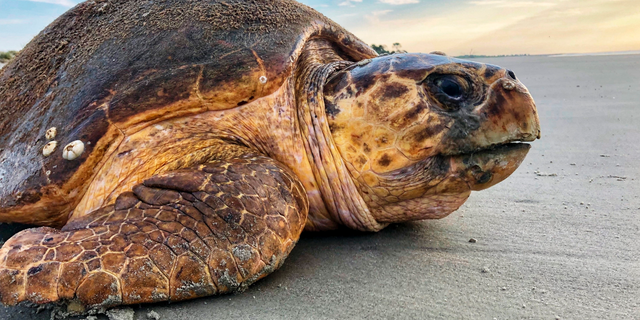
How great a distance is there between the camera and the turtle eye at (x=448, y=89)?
1.93m

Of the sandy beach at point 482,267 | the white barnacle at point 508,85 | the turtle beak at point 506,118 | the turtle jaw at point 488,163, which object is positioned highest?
the white barnacle at point 508,85

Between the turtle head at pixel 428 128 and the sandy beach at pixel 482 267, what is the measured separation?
0.88 ft

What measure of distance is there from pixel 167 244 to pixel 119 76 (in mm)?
953

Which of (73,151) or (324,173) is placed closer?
(73,151)

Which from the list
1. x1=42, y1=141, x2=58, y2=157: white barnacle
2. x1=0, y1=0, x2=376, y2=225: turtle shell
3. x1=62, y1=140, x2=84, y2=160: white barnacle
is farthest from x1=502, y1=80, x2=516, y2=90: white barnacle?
x1=42, y1=141, x2=58, y2=157: white barnacle

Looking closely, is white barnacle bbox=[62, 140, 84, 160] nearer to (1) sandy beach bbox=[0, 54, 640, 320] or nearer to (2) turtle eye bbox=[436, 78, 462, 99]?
(1) sandy beach bbox=[0, 54, 640, 320]

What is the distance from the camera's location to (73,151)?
6.06 ft

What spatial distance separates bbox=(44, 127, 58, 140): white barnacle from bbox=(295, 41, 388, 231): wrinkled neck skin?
1.09 metres

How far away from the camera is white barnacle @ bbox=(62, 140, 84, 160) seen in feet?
6.04

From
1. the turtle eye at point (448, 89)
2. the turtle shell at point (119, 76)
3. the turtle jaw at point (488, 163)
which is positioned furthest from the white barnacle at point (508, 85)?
the turtle shell at point (119, 76)

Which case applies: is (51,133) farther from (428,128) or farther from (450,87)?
(450,87)

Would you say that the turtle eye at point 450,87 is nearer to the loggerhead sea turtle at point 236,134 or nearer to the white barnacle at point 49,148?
the loggerhead sea turtle at point 236,134

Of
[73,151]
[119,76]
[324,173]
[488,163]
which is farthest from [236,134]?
[488,163]

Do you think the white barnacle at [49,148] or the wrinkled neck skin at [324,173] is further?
the wrinkled neck skin at [324,173]
